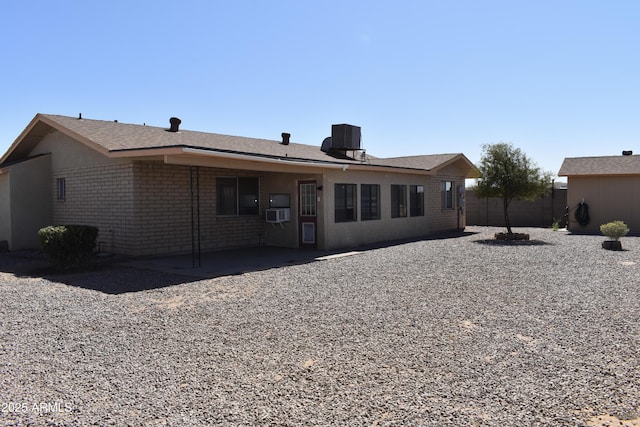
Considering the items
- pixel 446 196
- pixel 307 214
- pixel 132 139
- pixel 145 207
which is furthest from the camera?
pixel 446 196

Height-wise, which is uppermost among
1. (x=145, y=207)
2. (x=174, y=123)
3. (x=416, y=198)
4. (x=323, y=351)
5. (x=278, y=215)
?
(x=174, y=123)

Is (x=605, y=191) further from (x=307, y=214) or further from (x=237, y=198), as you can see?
(x=237, y=198)

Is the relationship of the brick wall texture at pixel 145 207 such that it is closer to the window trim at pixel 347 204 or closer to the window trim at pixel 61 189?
the window trim at pixel 61 189

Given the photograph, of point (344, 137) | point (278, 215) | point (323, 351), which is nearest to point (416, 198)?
point (344, 137)

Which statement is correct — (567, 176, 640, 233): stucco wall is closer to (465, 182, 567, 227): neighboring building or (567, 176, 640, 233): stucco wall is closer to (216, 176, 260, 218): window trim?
(465, 182, 567, 227): neighboring building

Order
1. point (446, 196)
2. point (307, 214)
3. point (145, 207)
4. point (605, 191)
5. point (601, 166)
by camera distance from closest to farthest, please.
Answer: point (145, 207) < point (307, 214) < point (605, 191) < point (601, 166) < point (446, 196)

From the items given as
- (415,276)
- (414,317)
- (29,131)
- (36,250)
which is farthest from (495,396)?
(29,131)

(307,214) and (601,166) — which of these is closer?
(307,214)

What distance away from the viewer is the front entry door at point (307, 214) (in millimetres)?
13381

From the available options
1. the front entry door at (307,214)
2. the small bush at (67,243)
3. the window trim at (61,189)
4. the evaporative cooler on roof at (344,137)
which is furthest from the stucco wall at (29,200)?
the evaporative cooler on roof at (344,137)

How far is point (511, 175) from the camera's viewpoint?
1641 cm

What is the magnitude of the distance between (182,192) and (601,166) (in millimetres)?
17546

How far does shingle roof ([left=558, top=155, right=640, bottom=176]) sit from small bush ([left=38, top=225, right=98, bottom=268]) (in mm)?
18083

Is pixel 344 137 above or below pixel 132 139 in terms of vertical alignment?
above
